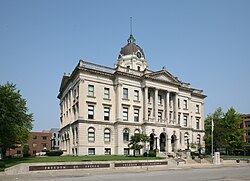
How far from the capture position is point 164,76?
5806 centimetres

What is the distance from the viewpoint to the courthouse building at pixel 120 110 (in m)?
49.3

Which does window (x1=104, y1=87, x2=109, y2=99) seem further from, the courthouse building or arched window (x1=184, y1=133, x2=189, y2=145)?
arched window (x1=184, y1=133, x2=189, y2=145)

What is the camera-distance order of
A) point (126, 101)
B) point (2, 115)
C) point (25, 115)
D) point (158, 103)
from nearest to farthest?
point (2, 115), point (25, 115), point (126, 101), point (158, 103)

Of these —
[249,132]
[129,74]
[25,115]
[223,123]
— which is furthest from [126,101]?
[249,132]

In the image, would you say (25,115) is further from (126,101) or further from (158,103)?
(158,103)

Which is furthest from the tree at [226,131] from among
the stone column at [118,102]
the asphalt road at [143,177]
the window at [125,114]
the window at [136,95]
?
the asphalt road at [143,177]

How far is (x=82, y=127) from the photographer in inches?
1895

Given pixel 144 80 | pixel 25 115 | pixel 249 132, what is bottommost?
pixel 249 132

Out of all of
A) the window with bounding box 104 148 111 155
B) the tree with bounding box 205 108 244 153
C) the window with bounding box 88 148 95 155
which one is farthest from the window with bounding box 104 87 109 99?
the tree with bounding box 205 108 244 153

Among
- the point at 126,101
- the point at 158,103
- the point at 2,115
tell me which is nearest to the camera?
the point at 2,115

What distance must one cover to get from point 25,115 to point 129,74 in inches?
884

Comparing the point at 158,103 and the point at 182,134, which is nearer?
the point at 158,103

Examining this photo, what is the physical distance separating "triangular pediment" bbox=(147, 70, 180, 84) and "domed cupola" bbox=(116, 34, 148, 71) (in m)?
8.93

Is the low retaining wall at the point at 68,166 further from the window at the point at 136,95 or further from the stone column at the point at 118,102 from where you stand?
the window at the point at 136,95
